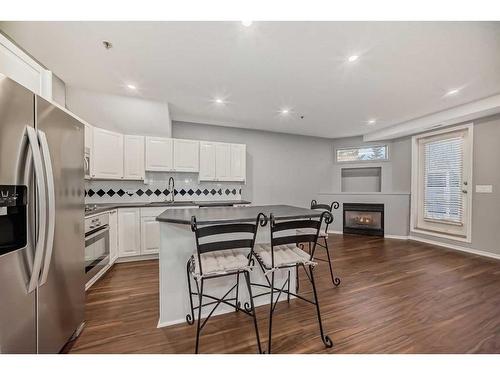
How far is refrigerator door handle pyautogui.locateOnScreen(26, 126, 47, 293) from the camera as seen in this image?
1.07 metres

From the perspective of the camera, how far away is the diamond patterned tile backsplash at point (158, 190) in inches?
138

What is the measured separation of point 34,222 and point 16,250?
14 centimetres

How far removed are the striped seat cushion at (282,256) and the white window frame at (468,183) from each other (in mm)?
4080

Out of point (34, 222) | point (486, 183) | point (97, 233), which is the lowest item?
point (97, 233)

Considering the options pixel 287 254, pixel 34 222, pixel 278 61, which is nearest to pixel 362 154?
pixel 278 61

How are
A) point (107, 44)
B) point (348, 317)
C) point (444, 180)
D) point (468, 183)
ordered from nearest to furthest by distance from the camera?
point (348, 317) → point (107, 44) → point (468, 183) → point (444, 180)

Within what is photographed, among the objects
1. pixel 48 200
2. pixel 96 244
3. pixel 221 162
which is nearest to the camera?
pixel 48 200

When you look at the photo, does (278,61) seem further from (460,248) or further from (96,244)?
(460,248)

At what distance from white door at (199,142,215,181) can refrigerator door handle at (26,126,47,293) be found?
9.69ft

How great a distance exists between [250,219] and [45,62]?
2.86 meters

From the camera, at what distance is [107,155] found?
3.25 meters

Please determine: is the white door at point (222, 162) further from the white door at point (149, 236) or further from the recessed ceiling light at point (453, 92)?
the recessed ceiling light at point (453, 92)

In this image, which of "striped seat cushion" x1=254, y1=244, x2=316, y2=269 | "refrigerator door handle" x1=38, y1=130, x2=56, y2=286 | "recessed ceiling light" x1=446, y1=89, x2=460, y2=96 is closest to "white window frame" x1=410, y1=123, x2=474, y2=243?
"recessed ceiling light" x1=446, y1=89, x2=460, y2=96

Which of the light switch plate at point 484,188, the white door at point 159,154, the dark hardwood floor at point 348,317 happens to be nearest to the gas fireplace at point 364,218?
the light switch plate at point 484,188
